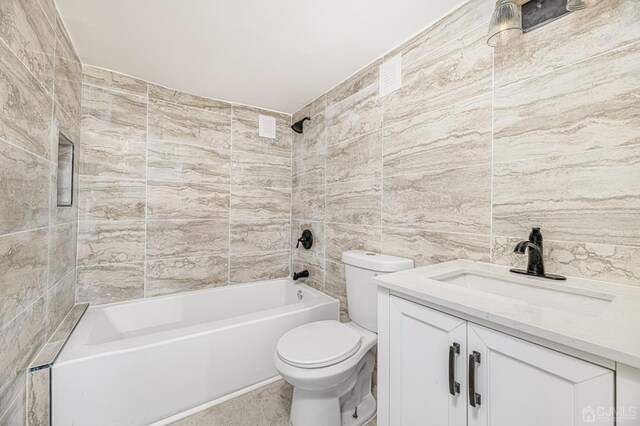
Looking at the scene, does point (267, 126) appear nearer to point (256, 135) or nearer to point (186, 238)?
point (256, 135)

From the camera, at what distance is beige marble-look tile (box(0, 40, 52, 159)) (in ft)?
2.78

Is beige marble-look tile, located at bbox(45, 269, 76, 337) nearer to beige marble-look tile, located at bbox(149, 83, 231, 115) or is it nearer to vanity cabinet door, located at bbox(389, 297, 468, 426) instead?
Result: beige marble-look tile, located at bbox(149, 83, 231, 115)

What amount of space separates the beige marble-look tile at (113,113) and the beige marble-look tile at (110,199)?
0.35 meters

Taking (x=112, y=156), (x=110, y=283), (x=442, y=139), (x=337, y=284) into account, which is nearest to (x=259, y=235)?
(x=337, y=284)

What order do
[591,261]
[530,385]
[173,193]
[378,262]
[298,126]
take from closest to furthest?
[530,385], [591,261], [378,262], [173,193], [298,126]

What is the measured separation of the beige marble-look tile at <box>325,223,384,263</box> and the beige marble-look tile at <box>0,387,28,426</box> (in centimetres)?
163

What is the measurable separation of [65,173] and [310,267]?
1.74 m

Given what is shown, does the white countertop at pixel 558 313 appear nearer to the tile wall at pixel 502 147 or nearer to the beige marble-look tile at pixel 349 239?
the tile wall at pixel 502 147

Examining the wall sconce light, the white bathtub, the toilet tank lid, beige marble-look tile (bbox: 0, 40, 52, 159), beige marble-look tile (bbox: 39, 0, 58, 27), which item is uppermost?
beige marble-look tile (bbox: 39, 0, 58, 27)

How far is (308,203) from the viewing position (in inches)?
91.4

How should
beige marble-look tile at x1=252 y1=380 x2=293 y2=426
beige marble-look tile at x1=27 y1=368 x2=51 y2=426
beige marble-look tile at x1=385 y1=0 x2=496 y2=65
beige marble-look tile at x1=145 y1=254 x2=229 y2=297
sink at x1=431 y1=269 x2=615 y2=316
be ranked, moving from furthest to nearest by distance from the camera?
beige marble-look tile at x1=145 y1=254 x2=229 y2=297, beige marble-look tile at x1=252 y1=380 x2=293 y2=426, beige marble-look tile at x1=385 y1=0 x2=496 y2=65, beige marble-look tile at x1=27 y1=368 x2=51 y2=426, sink at x1=431 y1=269 x2=615 y2=316

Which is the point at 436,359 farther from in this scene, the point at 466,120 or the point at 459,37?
the point at 459,37

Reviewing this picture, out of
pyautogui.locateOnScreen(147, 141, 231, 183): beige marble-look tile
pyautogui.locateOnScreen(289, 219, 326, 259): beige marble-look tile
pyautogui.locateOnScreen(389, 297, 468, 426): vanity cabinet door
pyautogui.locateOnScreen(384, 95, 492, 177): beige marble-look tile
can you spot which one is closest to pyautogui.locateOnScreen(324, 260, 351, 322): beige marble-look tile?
pyautogui.locateOnScreen(289, 219, 326, 259): beige marble-look tile

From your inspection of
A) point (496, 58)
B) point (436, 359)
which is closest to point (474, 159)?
point (496, 58)
